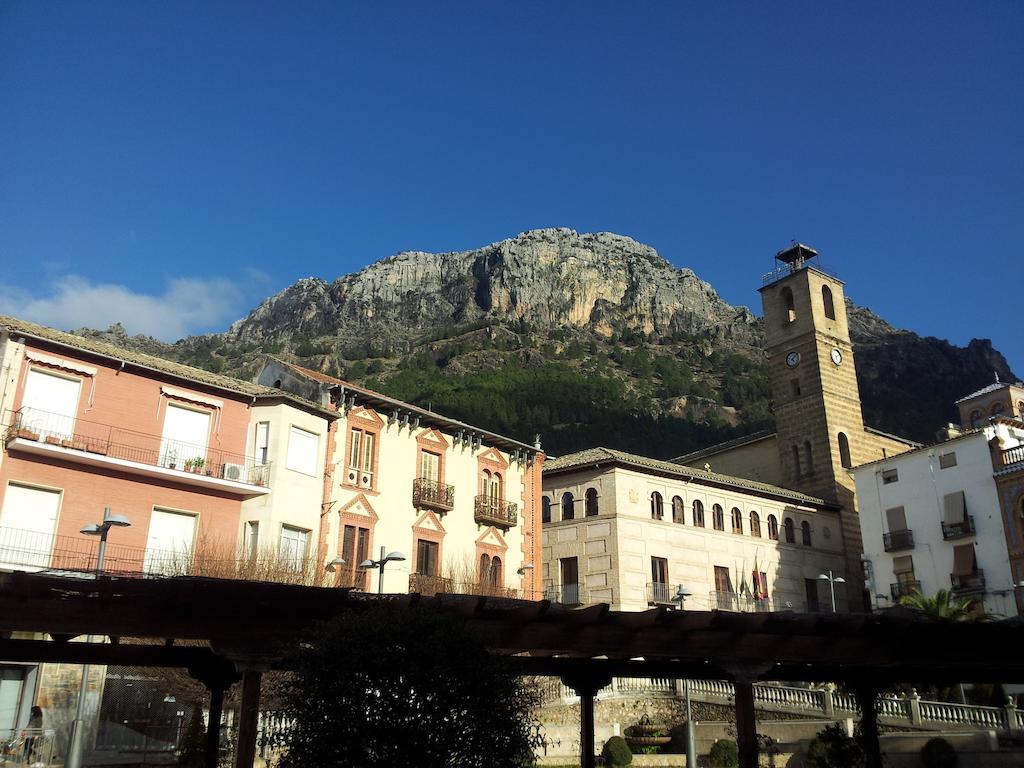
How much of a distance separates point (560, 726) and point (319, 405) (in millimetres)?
13942

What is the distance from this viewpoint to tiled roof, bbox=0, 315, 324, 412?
26.0 metres

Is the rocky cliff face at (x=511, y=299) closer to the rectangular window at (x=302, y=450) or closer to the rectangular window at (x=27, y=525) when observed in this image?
the rectangular window at (x=302, y=450)

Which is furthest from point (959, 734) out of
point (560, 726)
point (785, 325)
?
point (785, 325)

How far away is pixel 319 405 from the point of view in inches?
1256

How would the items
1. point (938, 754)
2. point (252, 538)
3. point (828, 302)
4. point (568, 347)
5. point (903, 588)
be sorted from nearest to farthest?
1. point (938, 754)
2. point (252, 538)
3. point (903, 588)
4. point (828, 302)
5. point (568, 347)

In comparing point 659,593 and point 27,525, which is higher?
point 659,593

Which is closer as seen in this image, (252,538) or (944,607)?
(252,538)

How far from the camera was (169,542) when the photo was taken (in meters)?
27.3

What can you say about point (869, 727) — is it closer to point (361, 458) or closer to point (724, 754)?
point (724, 754)

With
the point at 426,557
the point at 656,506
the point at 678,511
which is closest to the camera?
the point at 426,557

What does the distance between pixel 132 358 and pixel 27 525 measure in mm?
5934

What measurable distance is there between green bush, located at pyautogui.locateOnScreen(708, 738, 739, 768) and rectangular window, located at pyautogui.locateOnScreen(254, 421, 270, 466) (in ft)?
57.1

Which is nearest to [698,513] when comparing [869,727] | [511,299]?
[869,727]

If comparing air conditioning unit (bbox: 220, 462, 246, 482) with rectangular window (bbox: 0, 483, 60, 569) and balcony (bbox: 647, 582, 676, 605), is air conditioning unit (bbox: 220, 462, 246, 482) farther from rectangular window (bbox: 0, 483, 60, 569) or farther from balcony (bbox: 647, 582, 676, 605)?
balcony (bbox: 647, 582, 676, 605)
